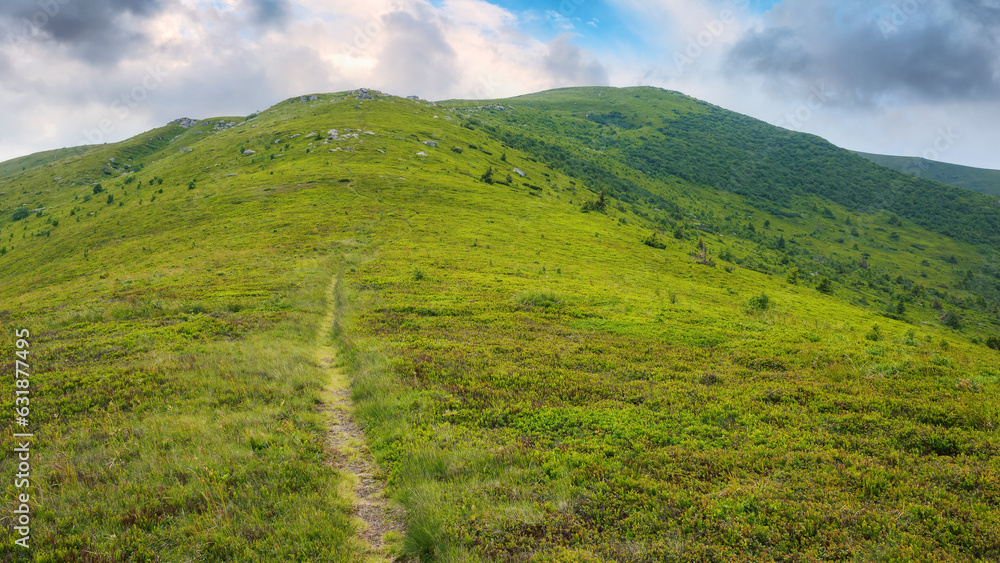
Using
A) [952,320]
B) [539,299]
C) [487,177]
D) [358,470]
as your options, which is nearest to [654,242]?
[487,177]

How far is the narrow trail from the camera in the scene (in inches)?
279

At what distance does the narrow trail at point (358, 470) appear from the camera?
7.09 metres

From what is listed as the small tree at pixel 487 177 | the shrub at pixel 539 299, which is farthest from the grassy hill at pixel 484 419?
the small tree at pixel 487 177

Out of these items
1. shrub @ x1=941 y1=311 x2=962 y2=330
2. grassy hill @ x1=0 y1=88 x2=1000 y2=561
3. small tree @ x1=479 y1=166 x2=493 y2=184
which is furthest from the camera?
small tree @ x1=479 y1=166 x2=493 y2=184

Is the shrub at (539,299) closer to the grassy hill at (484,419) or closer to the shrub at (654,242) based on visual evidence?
the grassy hill at (484,419)

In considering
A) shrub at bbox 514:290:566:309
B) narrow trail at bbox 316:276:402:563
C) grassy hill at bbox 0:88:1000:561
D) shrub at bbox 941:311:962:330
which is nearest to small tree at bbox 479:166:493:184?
grassy hill at bbox 0:88:1000:561

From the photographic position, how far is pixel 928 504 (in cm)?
641

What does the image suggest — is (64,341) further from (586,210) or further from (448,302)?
(586,210)

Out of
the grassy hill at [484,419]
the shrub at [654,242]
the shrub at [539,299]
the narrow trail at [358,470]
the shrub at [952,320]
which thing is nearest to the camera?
the grassy hill at [484,419]

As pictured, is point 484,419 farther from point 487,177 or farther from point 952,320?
point 952,320

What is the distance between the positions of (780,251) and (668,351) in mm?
130914

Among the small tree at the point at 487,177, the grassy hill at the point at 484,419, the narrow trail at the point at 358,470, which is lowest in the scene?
the narrow trail at the point at 358,470

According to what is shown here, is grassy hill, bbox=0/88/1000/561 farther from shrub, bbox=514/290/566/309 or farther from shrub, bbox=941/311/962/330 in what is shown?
shrub, bbox=941/311/962/330

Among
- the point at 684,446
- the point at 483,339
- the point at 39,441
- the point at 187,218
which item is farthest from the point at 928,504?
the point at 187,218
